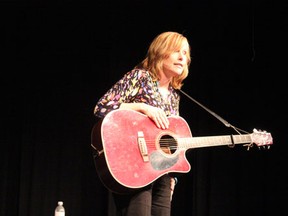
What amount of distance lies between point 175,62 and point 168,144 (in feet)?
1.51

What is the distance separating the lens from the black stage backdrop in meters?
3.08

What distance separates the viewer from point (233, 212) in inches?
129

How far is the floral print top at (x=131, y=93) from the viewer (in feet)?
6.41

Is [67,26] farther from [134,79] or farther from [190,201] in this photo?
[190,201]

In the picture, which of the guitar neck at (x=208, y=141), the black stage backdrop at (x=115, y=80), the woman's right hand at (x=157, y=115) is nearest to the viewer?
the woman's right hand at (x=157, y=115)

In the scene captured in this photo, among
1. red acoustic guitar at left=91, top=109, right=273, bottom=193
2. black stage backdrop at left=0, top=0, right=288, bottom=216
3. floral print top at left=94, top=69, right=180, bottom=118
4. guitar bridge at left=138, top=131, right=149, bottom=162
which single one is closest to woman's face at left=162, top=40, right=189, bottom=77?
floral print top at left=94, top=69, right=180, bottom=118

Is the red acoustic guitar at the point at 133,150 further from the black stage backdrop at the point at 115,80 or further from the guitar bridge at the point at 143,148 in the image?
the black stage backdrop at the point at 115,80

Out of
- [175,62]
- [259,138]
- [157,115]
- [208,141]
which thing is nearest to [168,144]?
[157,115]

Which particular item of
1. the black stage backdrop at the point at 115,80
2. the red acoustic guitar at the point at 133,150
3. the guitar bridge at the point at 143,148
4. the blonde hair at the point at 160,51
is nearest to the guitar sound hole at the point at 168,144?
the red acoustic guitar at the point at 133,150

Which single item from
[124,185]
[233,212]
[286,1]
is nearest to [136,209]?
[124,185]

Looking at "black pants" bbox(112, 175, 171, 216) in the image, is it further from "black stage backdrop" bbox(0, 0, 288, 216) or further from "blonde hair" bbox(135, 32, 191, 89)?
"black stage backdrop" bbox(0, 0, 288, 216)

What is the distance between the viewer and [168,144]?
195 centimetres

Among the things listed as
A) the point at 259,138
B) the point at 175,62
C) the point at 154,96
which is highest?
the point at 175,62

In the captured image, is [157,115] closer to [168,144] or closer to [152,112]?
[152,112]
